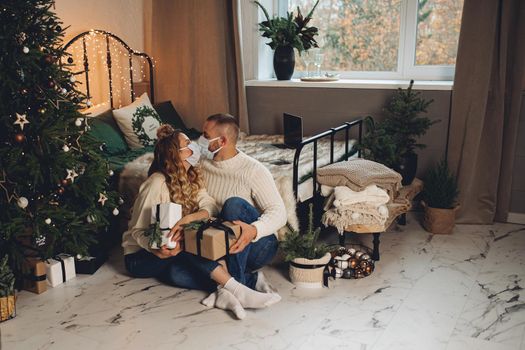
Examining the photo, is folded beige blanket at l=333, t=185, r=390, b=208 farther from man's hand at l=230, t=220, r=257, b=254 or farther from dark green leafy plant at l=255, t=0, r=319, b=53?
dark green leafy plant at l=255, t=0, r=319, b=53

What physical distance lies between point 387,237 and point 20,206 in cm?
205

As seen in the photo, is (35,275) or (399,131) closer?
(35,275)

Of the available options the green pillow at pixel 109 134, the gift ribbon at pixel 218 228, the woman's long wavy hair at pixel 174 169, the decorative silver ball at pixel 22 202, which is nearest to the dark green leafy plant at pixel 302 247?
the gift ribbon at pixel 218 228

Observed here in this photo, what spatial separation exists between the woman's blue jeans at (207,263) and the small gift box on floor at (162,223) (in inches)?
7.4

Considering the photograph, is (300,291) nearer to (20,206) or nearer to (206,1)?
(20,206)

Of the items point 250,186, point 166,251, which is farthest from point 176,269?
point 250,186

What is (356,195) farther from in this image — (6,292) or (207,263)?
(6,292)

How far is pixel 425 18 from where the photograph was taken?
12.8ft

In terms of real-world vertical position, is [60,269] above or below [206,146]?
below

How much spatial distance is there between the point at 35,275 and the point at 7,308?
0.88 feet

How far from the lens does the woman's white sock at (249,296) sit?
2.40m

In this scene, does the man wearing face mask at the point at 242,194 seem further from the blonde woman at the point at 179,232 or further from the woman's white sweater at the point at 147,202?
the woman's white sweater at the point at 147,202

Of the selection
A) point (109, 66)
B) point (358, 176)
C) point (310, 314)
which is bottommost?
point (310, 314)

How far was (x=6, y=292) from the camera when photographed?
2.37 meters
